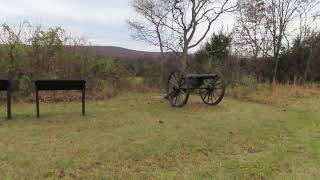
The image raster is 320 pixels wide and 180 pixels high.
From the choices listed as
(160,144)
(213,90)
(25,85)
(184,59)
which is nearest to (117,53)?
(184,59)

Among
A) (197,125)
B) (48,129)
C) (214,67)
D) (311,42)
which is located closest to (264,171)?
(197,125)

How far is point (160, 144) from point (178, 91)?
7.21m

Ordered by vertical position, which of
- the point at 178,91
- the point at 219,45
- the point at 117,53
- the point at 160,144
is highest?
the point at 219,45

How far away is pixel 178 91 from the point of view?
14.8 meters

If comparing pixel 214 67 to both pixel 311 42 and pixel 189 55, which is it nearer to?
pixel 189 55

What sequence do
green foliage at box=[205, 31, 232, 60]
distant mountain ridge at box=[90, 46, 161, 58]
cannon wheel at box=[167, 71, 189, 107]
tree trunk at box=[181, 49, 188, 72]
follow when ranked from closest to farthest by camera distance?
cannon wheel at box=[167, 71, 189, 107] < distant mountain ridge at box=[90, 46, 161, 58] < tree trunk at box=[181, 49, 188, 72] < green foliage at box=[205, 31, 232, 60]

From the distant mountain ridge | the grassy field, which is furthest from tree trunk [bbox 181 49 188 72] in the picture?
the grassy field

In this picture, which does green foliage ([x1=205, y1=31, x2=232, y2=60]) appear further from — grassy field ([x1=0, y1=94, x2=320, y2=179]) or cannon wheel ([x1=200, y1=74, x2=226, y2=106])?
grassy field ([x1=0, y1=94, x2=320, y2=179])

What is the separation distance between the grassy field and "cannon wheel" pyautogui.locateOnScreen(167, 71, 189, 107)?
151 cm

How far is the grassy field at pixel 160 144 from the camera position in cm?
601

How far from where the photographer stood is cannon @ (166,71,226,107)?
14156 millimetres

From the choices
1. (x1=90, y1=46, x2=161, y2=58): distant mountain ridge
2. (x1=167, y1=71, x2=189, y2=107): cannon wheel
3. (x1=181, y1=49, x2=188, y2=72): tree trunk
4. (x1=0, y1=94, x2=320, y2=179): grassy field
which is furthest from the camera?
(x1=181, y1=49, x2=188, y2=72): tree trunk

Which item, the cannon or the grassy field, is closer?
the grassy field

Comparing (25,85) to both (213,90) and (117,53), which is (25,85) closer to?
(213,90)
